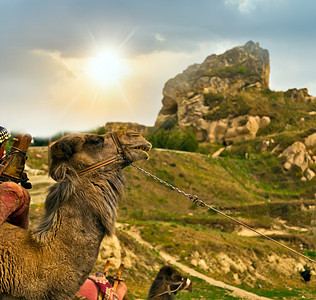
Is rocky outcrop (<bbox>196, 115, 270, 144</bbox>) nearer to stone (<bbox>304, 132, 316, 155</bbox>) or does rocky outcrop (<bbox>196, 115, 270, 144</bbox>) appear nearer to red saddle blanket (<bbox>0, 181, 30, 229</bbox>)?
stone (<bbox>304, 132, 316, 155</bbox>)

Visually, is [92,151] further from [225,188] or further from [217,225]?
[225,188]

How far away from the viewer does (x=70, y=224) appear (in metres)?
2.96

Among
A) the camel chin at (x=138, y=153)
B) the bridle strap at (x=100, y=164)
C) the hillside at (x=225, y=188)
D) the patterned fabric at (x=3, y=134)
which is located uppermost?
the hillside at (x=225, y=188)

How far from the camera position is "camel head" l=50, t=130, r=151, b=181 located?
3.16 m

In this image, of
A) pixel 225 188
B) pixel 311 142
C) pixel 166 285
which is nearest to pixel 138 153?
pixel 166 285

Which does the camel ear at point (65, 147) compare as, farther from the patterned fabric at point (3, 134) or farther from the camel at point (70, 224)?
the patterned fabric at point (3, 134)

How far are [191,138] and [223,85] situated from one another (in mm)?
41123

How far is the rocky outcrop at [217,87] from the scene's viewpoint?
80.7m

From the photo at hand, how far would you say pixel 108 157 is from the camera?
3.30m

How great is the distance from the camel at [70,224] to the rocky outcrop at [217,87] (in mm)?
76972

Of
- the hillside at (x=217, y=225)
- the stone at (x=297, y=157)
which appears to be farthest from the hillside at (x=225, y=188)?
the stone at (x=297, y=157)

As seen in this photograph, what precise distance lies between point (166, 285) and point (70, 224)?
6280mm

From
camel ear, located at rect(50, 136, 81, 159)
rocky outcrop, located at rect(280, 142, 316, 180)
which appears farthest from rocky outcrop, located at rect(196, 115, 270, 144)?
camel ear, located at rect(50, 136, 81, 159)

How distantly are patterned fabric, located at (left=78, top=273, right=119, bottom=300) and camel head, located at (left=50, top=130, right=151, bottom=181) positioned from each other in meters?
2.62
